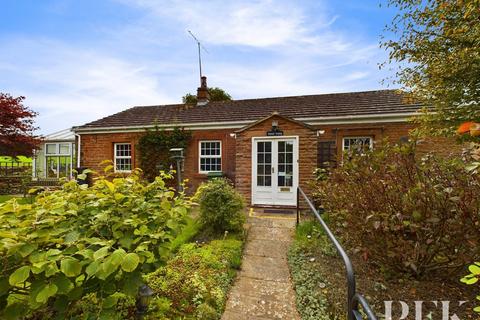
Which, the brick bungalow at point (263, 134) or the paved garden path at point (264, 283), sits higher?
the brick bungalow at point (263, 134)

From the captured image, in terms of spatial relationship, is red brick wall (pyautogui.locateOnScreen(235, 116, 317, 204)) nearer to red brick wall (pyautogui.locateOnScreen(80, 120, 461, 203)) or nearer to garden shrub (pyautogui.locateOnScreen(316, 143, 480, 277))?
red brick wall (pyautogui.locateOnScreen(80, 120, 461, 203))

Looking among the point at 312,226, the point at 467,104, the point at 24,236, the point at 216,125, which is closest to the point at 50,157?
the point at 216,125

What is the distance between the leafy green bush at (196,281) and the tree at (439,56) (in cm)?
734

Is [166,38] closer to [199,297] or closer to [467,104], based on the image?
[199,297]

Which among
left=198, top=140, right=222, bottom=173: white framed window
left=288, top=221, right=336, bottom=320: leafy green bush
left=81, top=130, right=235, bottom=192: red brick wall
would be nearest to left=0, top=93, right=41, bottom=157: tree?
left=81, top=130, right=235, bottom=192: red brick wall

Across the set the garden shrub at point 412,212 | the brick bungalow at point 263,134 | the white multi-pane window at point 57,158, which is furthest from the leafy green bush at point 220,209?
the white multi-pane window at point 57,158

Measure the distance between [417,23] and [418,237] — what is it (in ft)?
23.3

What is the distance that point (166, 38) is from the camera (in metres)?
9.93

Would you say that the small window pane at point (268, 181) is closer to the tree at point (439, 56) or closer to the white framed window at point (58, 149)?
the tree at point (439, 56)

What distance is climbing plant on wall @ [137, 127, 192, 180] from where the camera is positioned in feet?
39.8

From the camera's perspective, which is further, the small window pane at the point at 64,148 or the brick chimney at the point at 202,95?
the small window pane at the point at 64,148

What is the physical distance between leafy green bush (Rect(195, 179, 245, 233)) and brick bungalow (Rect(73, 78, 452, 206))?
291 cm

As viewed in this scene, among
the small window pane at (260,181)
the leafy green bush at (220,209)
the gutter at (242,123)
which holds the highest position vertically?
the gutter at (242,123)

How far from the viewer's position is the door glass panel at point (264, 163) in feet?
30.8
